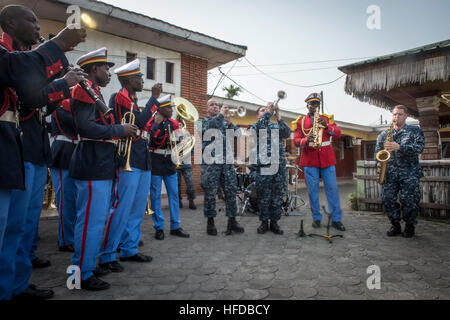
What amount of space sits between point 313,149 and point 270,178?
1.04 meters

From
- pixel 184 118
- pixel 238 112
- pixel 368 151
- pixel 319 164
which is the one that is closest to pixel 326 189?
pixel 319 164

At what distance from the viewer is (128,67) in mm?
3246

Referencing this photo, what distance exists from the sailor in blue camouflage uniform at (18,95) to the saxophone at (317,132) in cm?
396

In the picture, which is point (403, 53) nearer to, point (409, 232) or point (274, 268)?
point (409, 232)

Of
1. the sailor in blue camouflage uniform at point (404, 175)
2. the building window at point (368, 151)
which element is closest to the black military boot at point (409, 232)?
the sailor in blue camouflage uniform at point (404, 175)

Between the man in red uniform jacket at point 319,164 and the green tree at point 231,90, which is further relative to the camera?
the green tree at point 231,90

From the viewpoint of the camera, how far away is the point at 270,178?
4.65m

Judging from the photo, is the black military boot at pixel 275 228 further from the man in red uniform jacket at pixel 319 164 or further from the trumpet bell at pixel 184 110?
the trumpet bell at pixel 184 110

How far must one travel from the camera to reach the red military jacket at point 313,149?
4891mm

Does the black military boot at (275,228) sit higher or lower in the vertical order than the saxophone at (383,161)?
lower

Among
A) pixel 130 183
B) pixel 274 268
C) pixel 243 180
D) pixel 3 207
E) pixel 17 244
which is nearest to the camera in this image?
pixel 3 207

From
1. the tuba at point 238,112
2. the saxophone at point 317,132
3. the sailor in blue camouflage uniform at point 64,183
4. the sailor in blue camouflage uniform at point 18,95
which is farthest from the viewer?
the saxophone at point 317,132
